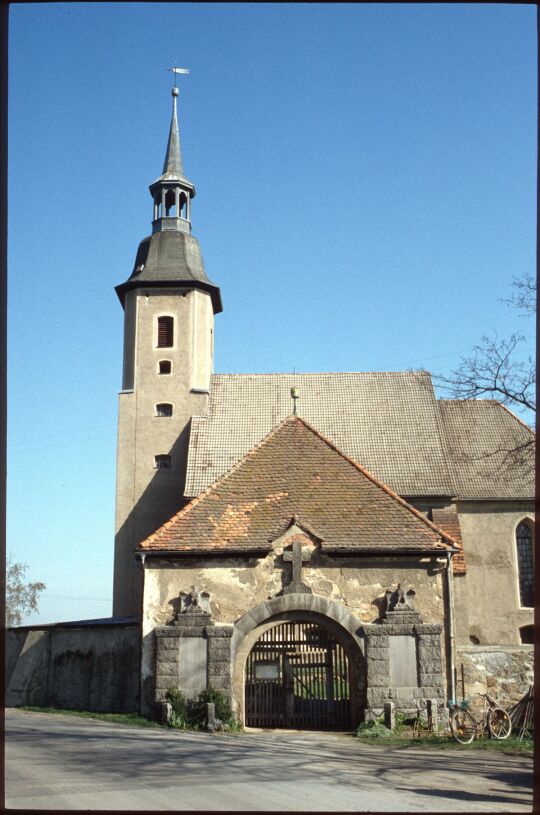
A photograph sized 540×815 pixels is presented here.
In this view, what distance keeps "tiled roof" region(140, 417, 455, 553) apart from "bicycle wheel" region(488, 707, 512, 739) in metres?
3.41

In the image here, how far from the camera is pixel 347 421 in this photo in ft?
107

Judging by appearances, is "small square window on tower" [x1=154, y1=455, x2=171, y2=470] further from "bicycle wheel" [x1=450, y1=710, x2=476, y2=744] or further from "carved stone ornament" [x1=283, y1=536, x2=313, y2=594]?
"bicycle wheel" [x1=450, y1=710, x2=476, y2=744]

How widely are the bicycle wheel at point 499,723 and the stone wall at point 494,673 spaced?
193cm

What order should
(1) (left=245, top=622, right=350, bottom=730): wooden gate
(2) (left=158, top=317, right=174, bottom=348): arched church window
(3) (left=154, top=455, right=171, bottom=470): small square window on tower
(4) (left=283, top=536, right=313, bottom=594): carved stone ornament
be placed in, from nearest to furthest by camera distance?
(4) (left=283, top=536, right=313, bottom=594): carved stone ornament, (1) (left=245, top=622, right=350, bottom=730): wooden gate, (3) (left=154, top=455, right=171, bottom=470): small square window on tower, (2) (left=158, top=317, right=174, bottom=348): arched church window

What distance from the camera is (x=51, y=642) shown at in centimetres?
2359

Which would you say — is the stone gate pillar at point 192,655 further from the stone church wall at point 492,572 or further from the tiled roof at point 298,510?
the stone church wall at point 492,572

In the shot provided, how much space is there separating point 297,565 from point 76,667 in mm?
7365

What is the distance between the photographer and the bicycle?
17.4 m

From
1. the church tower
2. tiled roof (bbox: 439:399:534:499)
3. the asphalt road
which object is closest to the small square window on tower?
the church tower

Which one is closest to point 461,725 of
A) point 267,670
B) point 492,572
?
point 267,670

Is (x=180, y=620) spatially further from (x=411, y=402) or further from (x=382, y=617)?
(x=411, y=402)

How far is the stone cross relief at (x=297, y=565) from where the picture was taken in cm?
1886

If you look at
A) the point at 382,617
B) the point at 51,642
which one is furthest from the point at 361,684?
the point at 51,642

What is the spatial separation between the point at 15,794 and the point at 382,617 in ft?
36.1
